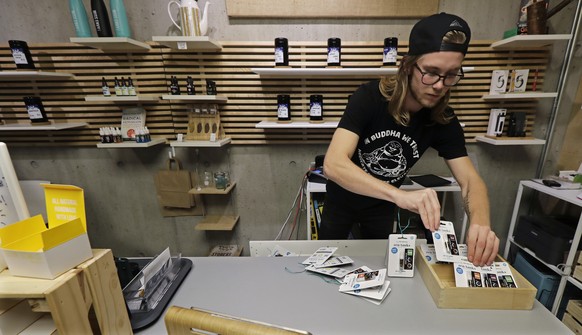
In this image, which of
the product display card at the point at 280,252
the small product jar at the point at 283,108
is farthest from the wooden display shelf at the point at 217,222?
the product display card at the point at 280,252

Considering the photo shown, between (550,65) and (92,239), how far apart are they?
482 centimetres

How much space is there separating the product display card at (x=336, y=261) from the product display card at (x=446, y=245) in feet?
1.14

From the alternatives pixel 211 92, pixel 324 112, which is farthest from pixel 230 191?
pixel 324 112


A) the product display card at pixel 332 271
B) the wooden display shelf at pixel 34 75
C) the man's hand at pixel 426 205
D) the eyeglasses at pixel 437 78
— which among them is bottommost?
the product display card at pixel 332 271

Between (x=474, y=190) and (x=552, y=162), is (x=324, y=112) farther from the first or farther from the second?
(x=552, y=162)

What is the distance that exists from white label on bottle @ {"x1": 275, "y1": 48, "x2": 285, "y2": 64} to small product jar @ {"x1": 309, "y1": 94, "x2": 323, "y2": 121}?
38cm

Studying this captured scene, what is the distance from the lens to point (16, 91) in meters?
2.37

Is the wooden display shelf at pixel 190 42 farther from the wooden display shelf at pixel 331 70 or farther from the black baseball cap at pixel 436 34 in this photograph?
the black baseball cap at pixel 436 34

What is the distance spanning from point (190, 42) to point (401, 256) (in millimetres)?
2077

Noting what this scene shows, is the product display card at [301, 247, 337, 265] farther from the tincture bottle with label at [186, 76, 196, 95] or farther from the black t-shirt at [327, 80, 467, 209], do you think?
the tincture bottle with label at [186, 76, 196, 95]

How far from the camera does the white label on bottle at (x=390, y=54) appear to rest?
2.01 metres

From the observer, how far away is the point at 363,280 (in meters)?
0.98

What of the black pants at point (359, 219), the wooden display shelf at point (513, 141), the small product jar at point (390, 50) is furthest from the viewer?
the wooden display shelf at point (513, 141)

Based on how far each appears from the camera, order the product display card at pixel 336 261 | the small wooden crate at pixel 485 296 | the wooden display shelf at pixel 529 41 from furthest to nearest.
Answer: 1. the wooden display shelf at pixel 529 41
2. the product display card at pixel 336 261
3. the small wooden crate at pixel 485 296
